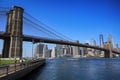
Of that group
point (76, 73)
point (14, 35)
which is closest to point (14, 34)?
point (14, 35)

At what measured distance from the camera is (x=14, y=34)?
6438cm

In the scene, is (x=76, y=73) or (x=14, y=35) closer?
(x=76, y=73)

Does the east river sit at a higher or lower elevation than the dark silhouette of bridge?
lower

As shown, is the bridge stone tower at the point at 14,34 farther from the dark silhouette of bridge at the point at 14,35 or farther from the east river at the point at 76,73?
the east river at the point at 76,73

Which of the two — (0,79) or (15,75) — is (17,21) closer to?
(15,75)

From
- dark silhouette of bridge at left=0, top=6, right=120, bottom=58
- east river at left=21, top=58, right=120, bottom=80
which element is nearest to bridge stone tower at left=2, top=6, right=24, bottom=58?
dark silhouette of bridge at left=0, top=6, right=120, bottom=58

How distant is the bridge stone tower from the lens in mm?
62675

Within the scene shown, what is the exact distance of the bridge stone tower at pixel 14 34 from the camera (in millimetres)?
62675

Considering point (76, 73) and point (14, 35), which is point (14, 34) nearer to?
point (14, 35)

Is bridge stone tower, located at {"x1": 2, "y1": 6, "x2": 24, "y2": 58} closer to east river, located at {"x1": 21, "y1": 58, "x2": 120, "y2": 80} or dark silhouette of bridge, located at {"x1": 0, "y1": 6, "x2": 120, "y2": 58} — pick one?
dark silhouette of bridge, located at {"x1": 0, "y1": 6, "x2": 120, "y2": 58}

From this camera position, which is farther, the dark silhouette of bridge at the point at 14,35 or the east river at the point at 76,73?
the dark silhouette of bridge at the point at 14,35

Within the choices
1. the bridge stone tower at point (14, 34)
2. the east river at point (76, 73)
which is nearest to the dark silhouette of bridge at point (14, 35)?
the bridge stone tower at point (14, 34)

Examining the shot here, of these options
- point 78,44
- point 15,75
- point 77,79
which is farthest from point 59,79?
point 78,44

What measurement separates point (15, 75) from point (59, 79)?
637 centimetres
